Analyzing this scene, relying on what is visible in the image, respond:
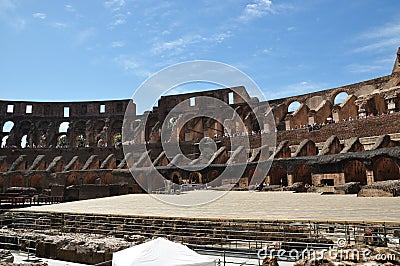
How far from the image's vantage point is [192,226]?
10648 millimetres

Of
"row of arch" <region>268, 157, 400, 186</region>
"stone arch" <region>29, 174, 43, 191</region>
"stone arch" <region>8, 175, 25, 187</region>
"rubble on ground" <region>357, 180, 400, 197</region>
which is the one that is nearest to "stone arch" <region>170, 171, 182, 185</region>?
"row of arch" <region>268, 157, 400, 186</region>

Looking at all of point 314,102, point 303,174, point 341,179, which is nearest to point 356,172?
point 341,179

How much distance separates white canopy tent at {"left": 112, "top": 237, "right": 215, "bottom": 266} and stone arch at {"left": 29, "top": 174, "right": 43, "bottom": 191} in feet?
110

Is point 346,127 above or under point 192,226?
above

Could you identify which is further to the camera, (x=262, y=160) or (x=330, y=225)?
(x=262, y=160)

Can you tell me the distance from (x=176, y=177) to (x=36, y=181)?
1575 centimetres

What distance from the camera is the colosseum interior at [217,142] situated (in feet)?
75.9

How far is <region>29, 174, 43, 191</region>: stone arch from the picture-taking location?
3519 centimetres

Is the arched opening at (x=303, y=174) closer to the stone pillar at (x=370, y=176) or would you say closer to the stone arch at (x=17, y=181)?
the stone pillar at (x=370, y=176)

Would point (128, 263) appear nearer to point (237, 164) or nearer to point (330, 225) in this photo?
point (330, 225)

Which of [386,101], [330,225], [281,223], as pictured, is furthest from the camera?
[386,101]

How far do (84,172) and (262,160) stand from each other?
57.2 ft

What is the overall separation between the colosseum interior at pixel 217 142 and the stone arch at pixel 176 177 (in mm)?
100

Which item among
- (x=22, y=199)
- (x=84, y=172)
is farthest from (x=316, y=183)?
(x=84, y=172)
